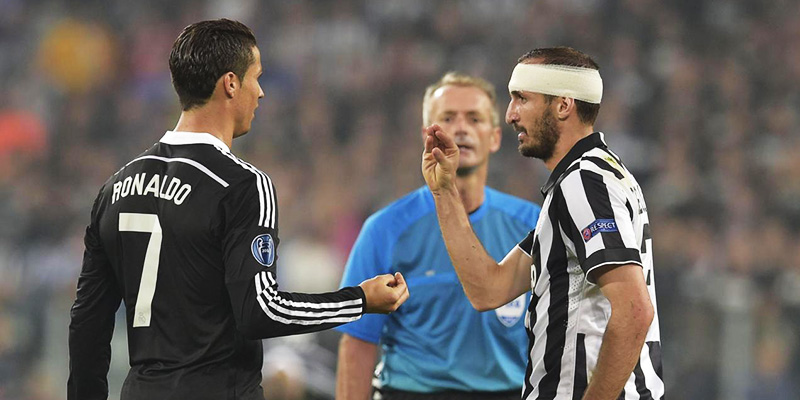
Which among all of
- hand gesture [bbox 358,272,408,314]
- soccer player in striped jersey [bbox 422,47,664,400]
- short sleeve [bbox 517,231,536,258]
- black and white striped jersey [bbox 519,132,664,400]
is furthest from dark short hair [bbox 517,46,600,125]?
hand gesture [bbox 358,272,408,314]

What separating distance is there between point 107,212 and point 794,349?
17.2 feet

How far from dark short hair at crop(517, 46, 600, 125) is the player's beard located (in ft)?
0.22

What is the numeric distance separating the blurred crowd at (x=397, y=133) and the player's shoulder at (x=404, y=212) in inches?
90.4

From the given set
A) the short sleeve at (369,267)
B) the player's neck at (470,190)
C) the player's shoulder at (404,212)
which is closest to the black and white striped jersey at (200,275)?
the short sleeve at (369,267)

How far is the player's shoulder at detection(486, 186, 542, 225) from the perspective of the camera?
4434mm

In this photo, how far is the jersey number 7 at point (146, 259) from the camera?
2.92 meters

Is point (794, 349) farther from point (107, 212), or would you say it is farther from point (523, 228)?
point (107, 212)

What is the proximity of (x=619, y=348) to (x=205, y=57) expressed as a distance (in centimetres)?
141

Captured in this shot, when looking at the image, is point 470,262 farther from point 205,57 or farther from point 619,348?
point 205,57

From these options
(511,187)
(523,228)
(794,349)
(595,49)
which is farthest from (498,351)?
(595,49)

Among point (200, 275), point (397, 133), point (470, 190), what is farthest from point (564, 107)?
point (397, 133)

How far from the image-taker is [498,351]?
13.8 feet

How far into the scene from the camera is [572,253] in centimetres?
314

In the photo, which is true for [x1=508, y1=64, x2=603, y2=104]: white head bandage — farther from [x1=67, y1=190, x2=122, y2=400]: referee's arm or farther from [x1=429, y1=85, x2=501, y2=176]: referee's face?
[x1=67, y1=190, x2=122, y2=400]: referee's arm
